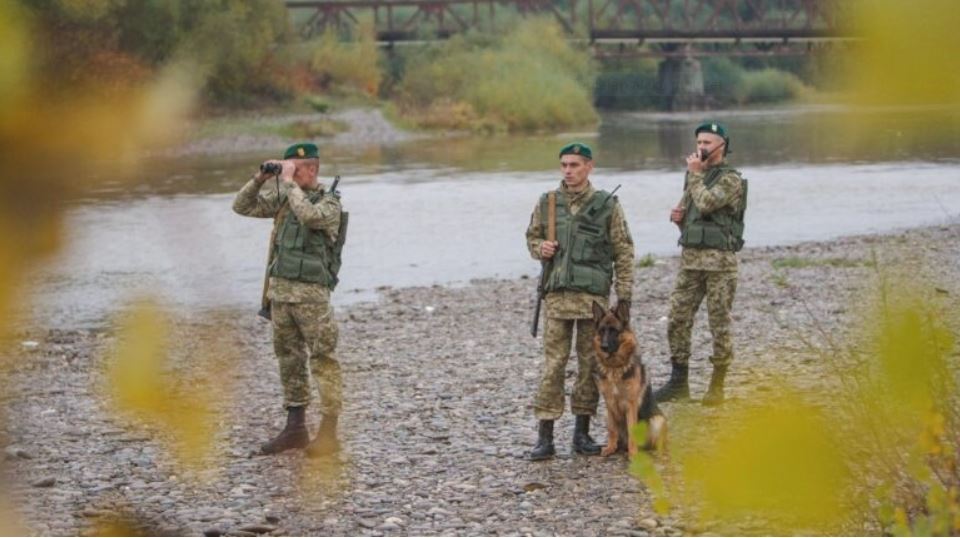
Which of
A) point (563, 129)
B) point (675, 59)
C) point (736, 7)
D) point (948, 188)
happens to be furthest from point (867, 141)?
point (675, 59)

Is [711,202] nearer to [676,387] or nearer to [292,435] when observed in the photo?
[676,387]

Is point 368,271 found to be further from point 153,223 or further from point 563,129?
point 563,129

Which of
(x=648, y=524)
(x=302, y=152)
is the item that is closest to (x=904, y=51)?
(x=648, y=524)

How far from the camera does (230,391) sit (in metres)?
1.63

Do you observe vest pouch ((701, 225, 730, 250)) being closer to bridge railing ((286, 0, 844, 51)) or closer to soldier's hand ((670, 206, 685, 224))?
soldier's hand ((670, 206, 685, 224))

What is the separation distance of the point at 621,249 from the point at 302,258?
166 cm

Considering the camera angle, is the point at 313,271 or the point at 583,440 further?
the point at 583,440

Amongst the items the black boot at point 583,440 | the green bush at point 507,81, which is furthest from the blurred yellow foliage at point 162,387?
the green bush at point 507,81

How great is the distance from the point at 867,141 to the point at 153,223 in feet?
2.21

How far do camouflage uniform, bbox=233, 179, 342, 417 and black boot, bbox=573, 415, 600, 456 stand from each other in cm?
132

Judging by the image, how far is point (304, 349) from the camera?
8.09m

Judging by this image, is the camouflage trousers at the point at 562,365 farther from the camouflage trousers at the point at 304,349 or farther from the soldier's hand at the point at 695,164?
the soldier's hand at the point at 695,164

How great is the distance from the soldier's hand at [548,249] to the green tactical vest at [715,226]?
1.42 meters

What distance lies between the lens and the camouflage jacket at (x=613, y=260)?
755 centimetres
